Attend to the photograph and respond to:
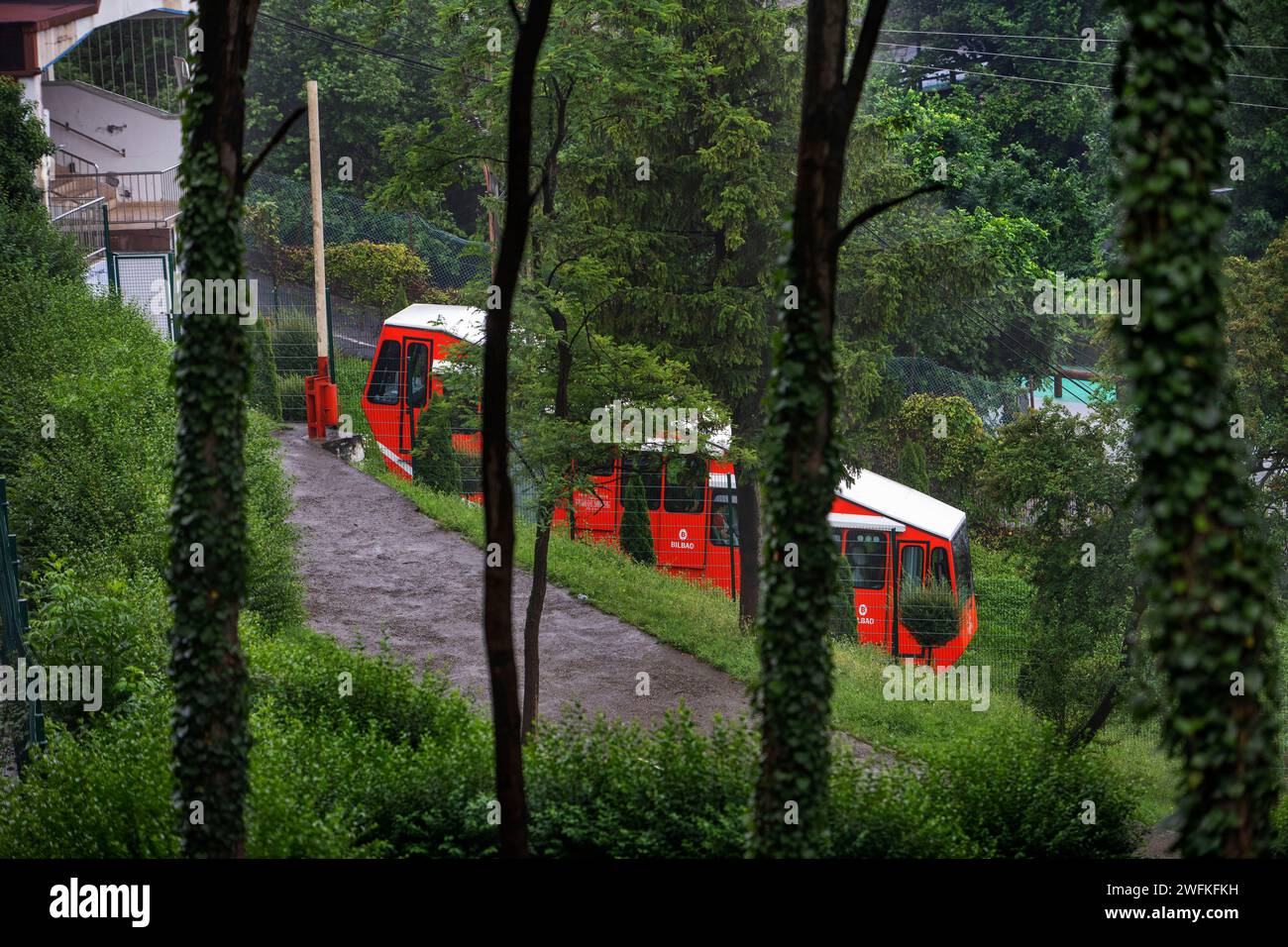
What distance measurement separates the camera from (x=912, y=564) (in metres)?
18.0

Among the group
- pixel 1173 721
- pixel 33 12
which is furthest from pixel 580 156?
pixel 33 12

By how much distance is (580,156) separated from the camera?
50.3 ft

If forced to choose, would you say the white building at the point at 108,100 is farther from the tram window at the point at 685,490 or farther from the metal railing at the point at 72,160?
the tram window at the point at 685,490

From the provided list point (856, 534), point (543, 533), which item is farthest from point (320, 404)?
point (543, 533)

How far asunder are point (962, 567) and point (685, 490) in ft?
13.4

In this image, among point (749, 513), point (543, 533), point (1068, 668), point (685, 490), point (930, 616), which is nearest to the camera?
point (543, 533)

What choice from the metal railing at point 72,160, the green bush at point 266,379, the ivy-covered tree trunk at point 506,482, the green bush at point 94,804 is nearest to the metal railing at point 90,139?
the metal railing at point 72,160

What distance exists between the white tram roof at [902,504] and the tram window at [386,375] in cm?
841

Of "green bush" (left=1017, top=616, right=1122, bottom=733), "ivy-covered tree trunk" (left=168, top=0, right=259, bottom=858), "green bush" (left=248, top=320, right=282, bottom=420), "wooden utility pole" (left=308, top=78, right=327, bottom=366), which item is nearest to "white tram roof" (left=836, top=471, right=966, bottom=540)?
"green bush" (left=1017, top=616, right=1122, bottom=733)

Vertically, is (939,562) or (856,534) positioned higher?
(856,534)

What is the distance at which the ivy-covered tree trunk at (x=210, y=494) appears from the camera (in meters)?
7.33

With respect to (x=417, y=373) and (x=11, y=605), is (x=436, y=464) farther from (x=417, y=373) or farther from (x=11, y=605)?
(x=11, y=605)

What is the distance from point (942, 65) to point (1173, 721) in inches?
1492

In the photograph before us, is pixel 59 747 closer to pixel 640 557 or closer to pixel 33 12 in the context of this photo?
pixel 640 557
